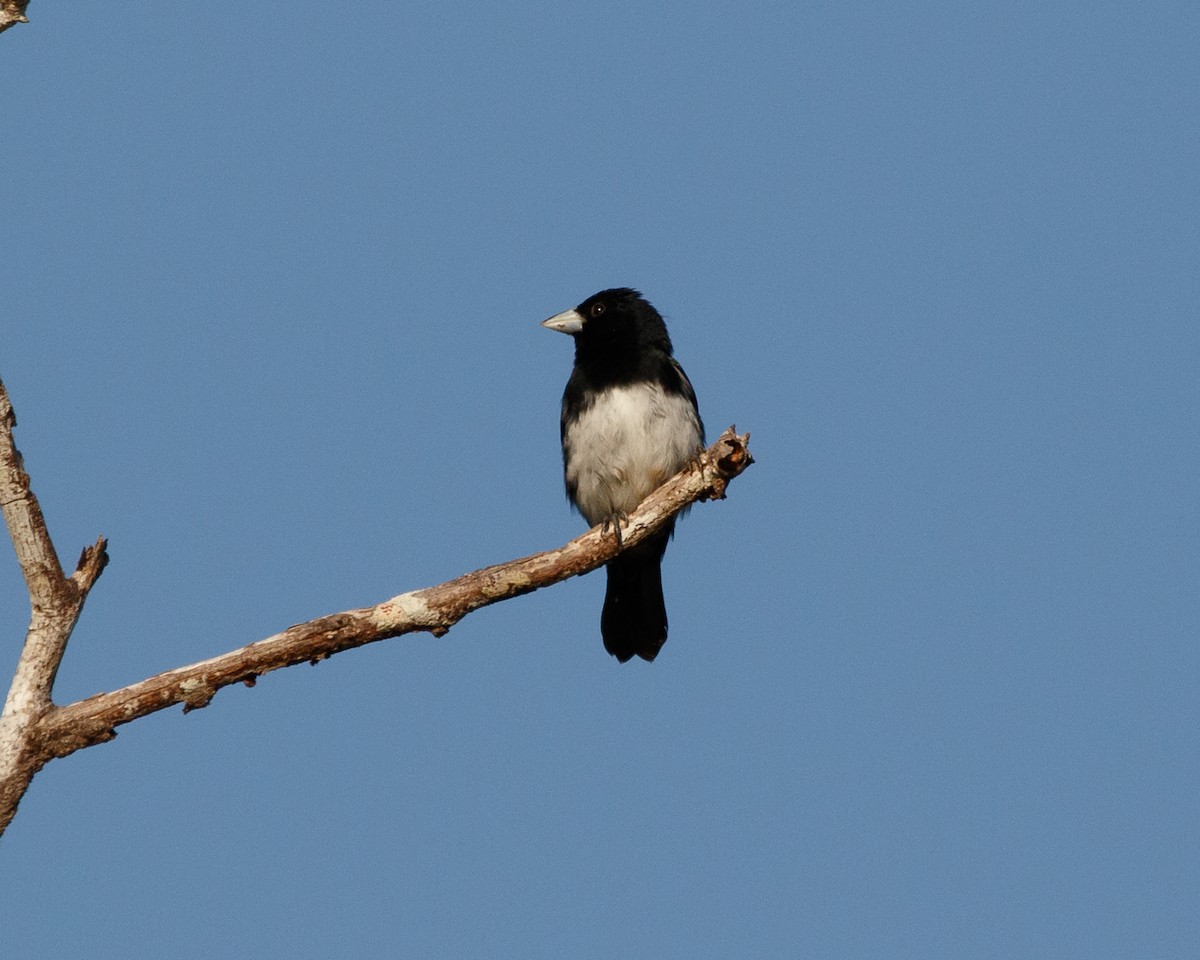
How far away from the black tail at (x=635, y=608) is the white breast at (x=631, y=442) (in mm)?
345

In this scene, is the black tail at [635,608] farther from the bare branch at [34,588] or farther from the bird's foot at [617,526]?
the bare branch at [34,588]

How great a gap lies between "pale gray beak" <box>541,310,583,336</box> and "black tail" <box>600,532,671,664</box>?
137 cm

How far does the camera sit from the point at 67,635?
5.71 meters

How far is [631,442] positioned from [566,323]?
1.15 metres

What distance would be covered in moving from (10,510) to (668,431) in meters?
3.50

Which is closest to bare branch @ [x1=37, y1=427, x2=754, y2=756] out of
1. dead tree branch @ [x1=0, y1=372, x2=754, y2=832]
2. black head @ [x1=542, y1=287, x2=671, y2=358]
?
dead tree branch @ [x1=0, y1=372, x2=754, y2=832]

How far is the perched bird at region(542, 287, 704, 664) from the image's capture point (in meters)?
7.82

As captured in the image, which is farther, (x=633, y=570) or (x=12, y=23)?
(x=633, y=570)

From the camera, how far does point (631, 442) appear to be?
779 centimetres

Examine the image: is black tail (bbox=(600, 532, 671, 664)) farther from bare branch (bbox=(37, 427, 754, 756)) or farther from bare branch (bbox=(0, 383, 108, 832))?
bare branch (bbox=(0, 383, 108, 832))

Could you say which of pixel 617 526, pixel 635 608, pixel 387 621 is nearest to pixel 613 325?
pixel 635 608

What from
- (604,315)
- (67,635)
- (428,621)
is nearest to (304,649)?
(428,621)

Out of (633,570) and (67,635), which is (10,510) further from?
(633,570)

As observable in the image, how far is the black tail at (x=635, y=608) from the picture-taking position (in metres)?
8.16
